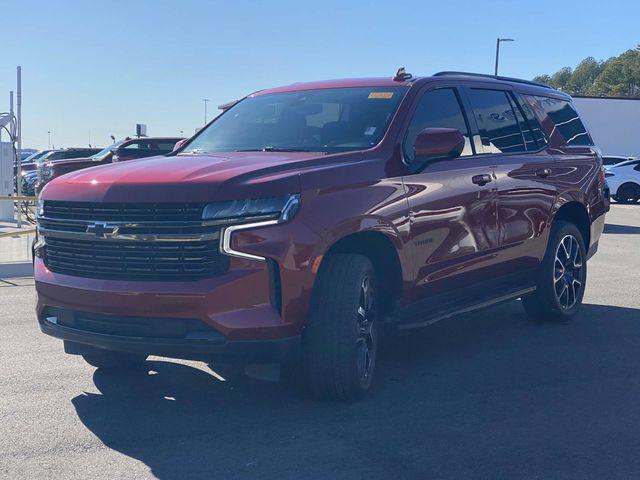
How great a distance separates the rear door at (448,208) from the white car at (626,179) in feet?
77.3

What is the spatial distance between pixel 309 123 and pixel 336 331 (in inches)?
67.0

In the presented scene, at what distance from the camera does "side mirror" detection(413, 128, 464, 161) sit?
5266 millimetres

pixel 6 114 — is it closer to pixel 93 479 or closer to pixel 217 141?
pixel 217 141

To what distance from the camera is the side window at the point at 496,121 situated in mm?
6371

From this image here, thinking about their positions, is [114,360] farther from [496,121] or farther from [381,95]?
[496,121]

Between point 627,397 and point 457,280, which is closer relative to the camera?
point 627,397

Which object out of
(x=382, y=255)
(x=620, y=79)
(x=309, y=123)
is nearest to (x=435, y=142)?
(x=382, y=255)

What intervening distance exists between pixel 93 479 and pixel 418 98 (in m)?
3.27

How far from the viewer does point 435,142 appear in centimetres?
528

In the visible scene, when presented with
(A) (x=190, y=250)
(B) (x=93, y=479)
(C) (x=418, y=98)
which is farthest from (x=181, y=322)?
(C) (x=418, y=98)

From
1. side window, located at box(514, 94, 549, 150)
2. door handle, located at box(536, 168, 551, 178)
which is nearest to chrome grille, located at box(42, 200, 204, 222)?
door handle, located at box(536, 168, 551, 178)

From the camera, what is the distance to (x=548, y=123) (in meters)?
7.37

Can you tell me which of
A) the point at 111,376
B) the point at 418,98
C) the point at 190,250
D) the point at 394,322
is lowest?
the point at 111,376

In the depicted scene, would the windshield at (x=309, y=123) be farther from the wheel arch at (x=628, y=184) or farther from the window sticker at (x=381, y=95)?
the wheel arch at (x=628, y=184)
